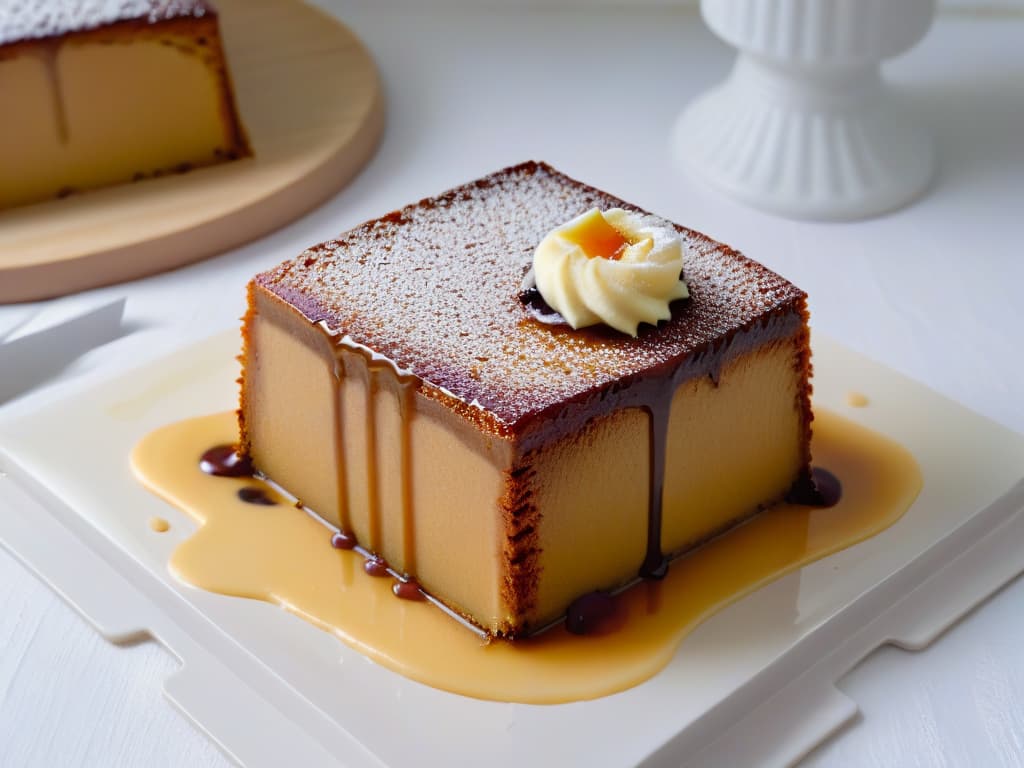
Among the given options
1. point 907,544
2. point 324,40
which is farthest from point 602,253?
point 324,40

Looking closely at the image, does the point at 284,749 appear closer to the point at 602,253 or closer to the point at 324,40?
the point at 602,253

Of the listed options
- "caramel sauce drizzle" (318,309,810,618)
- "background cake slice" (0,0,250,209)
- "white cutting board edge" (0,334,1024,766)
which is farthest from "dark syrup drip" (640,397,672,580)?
"background cake slice" (0,0,250,209)

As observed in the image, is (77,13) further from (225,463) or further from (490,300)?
(490,300)

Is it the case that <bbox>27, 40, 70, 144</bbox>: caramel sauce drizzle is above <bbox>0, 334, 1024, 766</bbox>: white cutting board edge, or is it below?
above

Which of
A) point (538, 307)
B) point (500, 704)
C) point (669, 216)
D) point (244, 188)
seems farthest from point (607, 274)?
point (244, 188)

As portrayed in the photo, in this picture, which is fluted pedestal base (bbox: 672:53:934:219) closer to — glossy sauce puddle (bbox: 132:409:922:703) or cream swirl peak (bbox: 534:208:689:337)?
glossy sauce puddle (bbox: 132:409:922:703)

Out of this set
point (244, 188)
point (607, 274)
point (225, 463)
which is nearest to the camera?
point (607, 274)

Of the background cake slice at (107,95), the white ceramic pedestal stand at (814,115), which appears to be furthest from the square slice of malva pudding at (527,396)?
the background cake slice at (107,95)
